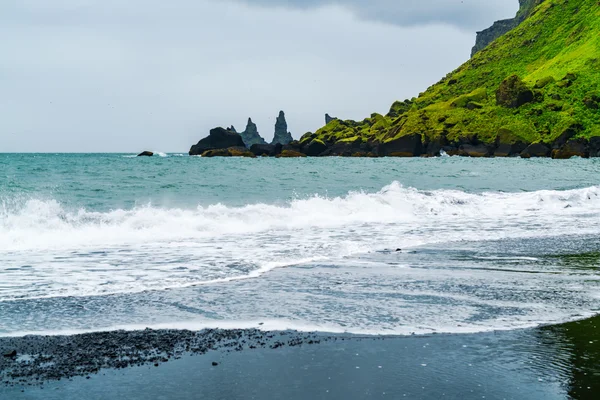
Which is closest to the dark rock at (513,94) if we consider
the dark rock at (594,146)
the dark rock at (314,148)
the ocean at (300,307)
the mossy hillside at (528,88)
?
the mossy hillside at (528,88)

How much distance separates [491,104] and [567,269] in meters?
127

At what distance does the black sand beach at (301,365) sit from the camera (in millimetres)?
5277

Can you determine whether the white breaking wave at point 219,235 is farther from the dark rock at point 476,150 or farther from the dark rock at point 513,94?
the dark rock at point 513,94

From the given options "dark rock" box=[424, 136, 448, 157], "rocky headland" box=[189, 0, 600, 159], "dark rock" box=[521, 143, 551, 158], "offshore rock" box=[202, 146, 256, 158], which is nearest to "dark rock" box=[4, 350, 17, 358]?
"rocky headland" box=[189, 0, 600, 159]

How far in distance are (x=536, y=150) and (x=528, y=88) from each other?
26.9 meters

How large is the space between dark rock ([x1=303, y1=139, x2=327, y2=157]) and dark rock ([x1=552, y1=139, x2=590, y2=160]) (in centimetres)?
5362

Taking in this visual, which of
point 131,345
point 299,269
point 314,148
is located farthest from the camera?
point 314,148

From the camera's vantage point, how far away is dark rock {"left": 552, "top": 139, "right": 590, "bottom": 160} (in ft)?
314

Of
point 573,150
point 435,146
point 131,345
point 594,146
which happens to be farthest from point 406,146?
point 131,345

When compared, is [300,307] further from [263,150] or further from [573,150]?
[263,150]

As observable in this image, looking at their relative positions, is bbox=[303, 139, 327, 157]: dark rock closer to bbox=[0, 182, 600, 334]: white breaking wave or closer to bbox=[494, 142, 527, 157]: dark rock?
bbox=[494, 142, 527, 157]: dark rock

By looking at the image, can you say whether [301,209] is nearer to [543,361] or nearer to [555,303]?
[555,303]

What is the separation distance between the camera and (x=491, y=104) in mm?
130000

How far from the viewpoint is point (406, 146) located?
117875 mm
